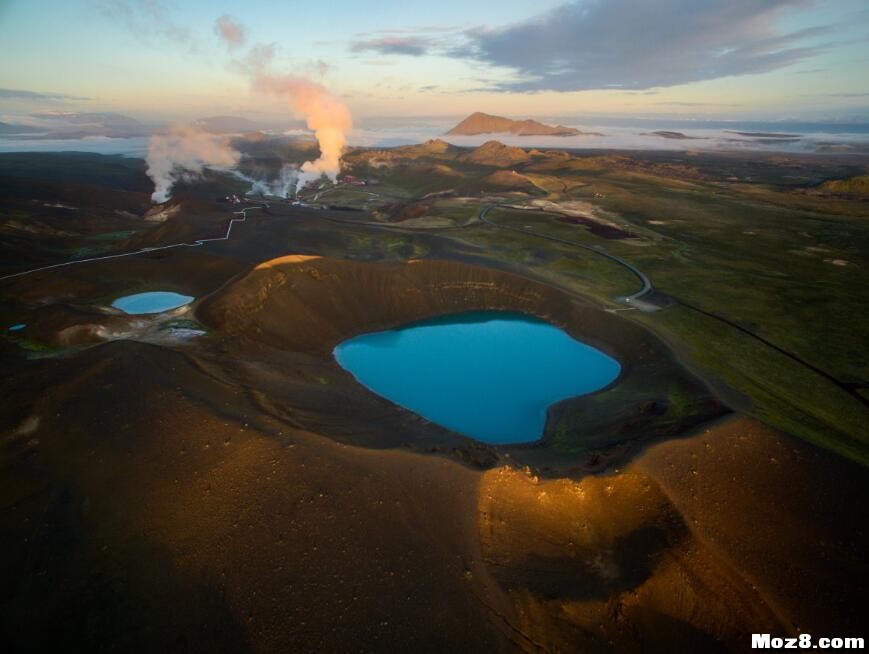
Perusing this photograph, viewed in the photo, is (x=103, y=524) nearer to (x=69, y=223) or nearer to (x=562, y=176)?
(x=69, y=223)

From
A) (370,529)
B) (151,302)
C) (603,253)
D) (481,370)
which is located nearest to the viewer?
(370,529)

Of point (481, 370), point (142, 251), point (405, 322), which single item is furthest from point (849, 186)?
point (142, 251)

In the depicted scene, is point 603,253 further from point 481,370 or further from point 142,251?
point 142,251

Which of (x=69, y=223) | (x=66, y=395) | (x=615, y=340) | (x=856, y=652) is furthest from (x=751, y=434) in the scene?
(x=69, y=223)

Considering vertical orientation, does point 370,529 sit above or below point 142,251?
below

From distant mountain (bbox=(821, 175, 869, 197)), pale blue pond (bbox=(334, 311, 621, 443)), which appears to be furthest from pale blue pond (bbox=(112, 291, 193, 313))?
distant mountain (bbox=(821, 175, 869, 197))

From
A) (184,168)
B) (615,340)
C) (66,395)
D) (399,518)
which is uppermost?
(184,168)
